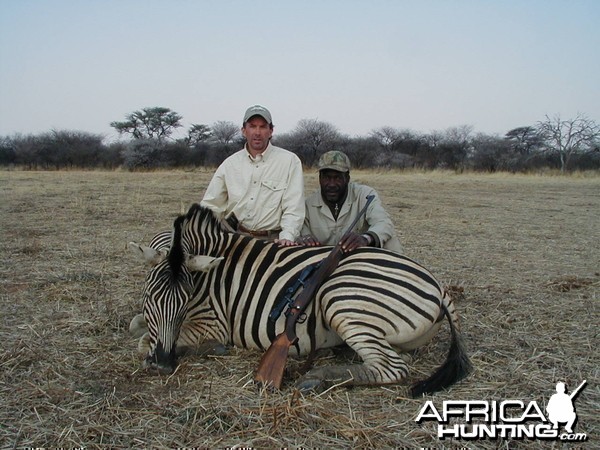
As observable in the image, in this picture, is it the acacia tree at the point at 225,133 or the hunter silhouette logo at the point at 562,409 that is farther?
the acacia tree at the point at 225,133

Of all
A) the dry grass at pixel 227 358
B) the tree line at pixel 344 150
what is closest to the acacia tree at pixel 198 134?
the tree line at pixel 344 150

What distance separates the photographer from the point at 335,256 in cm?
355

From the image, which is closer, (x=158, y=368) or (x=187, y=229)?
(x=158, y=368)

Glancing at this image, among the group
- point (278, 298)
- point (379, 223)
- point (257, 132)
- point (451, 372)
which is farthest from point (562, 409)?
point (257, 132)

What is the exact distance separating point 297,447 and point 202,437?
50 centimetres

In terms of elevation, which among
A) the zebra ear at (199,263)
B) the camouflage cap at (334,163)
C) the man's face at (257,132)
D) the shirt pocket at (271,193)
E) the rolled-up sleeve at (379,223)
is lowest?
the zebra ear at (199,263)

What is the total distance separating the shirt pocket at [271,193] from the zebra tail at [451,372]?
1944mm

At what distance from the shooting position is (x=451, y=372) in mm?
3188

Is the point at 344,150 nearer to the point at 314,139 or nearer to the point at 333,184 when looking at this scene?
the point at 314,139

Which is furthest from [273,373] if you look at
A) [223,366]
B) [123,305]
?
[123,305]

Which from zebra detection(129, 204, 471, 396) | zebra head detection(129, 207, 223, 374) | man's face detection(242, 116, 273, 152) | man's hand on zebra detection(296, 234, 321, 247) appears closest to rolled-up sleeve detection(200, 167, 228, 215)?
man's face detection(242, 116, 273, 152)

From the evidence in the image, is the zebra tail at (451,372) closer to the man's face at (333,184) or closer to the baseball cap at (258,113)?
the man's face at (333,184)

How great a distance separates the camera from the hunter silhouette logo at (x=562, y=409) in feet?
9.02

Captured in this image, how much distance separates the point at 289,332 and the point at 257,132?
6.77 feet
